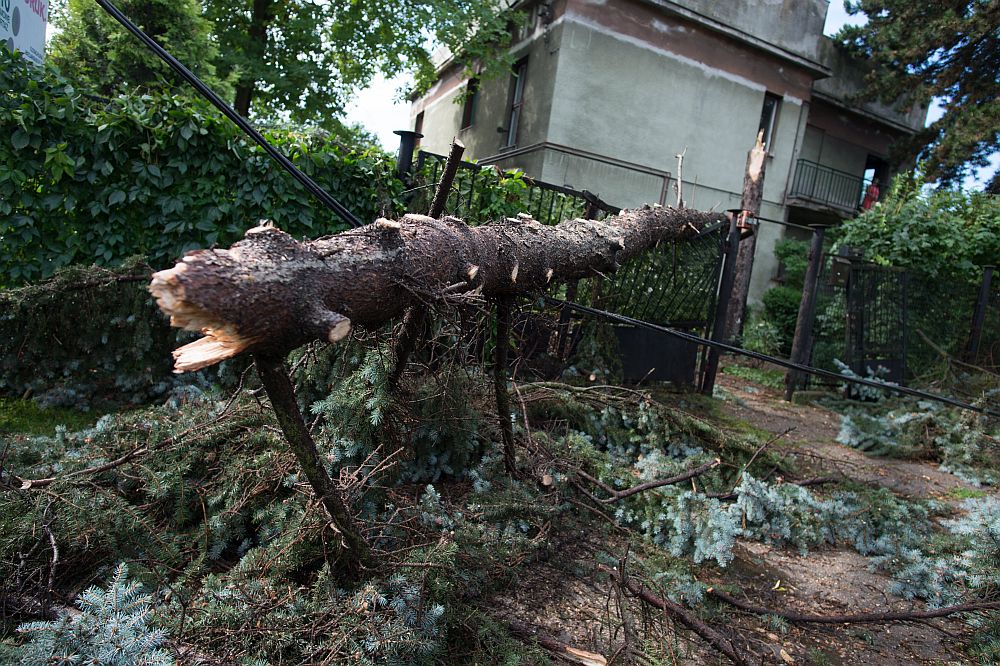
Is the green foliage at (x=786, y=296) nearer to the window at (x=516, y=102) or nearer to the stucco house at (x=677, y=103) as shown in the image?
the stucco house at (x=677, y=103)

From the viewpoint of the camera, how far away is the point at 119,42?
25.2ft

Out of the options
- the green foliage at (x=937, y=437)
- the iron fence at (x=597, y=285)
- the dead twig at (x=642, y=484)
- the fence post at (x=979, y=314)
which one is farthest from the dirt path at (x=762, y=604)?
the fence post at (x=979, y=314)

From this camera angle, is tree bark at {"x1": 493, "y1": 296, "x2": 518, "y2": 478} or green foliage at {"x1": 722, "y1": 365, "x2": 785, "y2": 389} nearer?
tree bark at {"x1": 493, "y1": 296, "x2": 518, "y2": 478}

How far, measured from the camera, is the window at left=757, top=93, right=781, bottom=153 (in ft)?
47.3

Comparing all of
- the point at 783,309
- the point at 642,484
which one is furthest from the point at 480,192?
the point at 783,309

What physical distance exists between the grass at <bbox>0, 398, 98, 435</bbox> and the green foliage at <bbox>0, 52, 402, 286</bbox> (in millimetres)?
864

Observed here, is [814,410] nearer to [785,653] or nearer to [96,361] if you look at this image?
[785,653]

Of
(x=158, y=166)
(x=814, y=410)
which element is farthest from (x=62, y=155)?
(x=814, y=410)

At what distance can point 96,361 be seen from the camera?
3.86 m

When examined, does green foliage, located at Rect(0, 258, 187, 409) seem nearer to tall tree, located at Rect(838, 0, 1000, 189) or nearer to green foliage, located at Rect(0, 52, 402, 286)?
green foliage, located at Rect(0, 52, 402, 286)

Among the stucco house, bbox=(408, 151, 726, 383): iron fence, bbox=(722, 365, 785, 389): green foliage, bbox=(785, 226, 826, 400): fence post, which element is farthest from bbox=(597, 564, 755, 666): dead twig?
the stucco house

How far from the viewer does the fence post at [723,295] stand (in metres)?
6.43

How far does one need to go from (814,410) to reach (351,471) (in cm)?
681

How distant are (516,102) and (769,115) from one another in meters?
6.48
